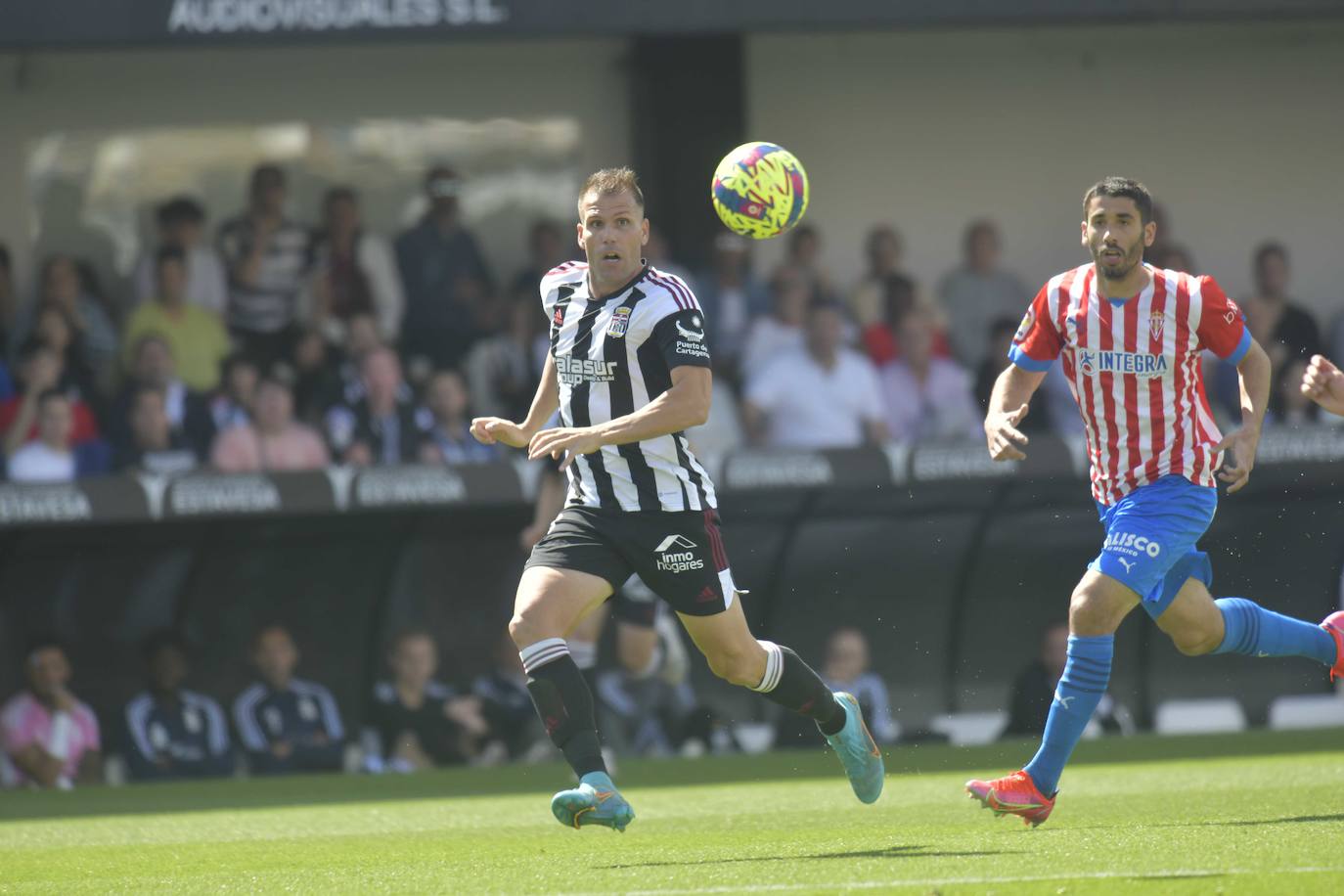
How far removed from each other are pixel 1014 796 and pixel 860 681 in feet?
21.2

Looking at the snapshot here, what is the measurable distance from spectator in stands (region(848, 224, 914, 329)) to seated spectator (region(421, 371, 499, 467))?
2.83m

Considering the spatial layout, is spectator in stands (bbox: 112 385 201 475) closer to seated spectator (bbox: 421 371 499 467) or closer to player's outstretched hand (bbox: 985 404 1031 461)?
seated spectator (bbox: 421 371 499 467)

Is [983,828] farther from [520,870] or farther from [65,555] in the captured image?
[65,555]

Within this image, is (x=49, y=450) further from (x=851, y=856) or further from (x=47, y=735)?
(x=851, y=856)

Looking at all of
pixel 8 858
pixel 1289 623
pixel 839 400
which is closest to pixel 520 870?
pixel 8 858

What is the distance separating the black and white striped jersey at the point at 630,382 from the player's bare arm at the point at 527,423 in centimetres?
19

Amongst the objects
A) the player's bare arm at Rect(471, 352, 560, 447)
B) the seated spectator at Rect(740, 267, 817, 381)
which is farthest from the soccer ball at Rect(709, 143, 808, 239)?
the seated spectator at Rect(740, 267, 817, 381)

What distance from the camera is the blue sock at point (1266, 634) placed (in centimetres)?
696

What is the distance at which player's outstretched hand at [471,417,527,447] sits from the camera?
6.60 m

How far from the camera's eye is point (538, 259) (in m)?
13.9

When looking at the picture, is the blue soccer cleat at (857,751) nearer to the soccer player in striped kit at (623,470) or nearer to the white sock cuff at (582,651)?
the soccer player in striped kit at (623,470)

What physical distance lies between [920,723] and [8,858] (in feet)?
24.0

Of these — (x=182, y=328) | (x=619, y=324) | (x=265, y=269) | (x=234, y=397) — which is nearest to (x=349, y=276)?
(x=265, y=269)

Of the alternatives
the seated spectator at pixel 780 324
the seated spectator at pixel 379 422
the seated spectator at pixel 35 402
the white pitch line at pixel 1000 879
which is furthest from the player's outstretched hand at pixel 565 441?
the seated spectator at pixel 780 324
